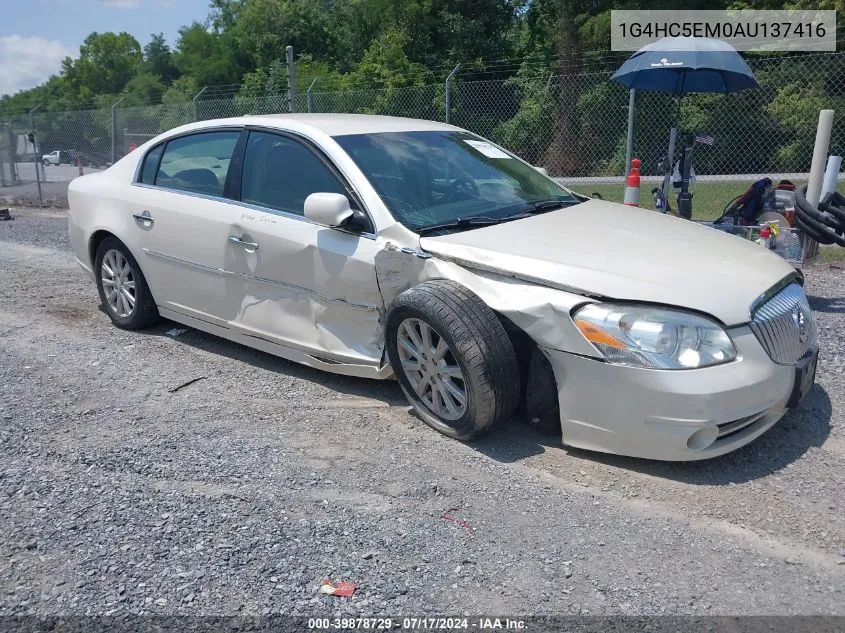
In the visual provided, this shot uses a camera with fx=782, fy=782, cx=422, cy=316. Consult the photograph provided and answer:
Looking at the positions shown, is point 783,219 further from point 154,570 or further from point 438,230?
point 154,570

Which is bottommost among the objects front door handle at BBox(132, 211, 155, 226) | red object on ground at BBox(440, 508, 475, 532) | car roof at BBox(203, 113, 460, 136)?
red object on ground at BBox(440, 508, 475, 532)

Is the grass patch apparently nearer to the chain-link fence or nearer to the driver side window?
the chain-link fence

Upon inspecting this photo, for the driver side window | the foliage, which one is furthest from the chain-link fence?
the driver side window

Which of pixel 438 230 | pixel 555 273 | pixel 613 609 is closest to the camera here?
pixel 613 609

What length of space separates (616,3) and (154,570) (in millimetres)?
24392

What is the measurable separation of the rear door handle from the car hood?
231 cm

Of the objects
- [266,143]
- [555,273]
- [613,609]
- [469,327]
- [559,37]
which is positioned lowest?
[613,609]

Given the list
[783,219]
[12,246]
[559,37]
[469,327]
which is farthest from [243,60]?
[469,327]

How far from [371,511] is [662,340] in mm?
1433

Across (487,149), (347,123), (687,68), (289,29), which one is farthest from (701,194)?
(289,29)

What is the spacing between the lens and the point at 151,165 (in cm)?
563

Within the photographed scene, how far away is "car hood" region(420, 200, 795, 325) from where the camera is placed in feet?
11.2

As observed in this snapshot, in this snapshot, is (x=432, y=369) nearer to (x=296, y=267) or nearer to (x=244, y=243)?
(x=296, y=267)

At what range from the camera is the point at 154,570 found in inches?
115
